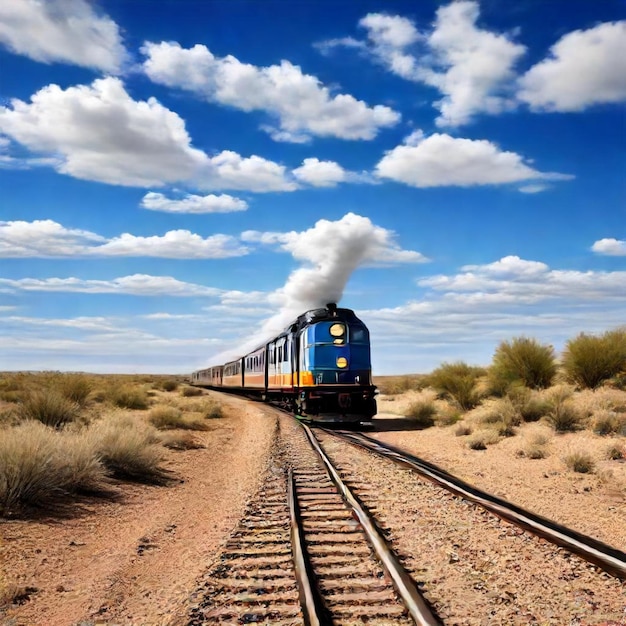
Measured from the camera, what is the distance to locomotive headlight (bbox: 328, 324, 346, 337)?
22812 mm

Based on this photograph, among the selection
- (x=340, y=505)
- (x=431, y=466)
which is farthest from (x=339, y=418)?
(x=340, y=505)

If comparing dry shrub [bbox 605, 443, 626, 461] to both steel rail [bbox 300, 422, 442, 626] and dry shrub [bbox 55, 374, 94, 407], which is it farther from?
dry shrub [bbox 55, 374, 94, 407]

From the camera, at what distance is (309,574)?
591 cm

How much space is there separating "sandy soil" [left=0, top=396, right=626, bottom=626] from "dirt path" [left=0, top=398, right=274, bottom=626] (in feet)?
0.04

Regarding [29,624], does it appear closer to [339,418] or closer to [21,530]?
[21,530]

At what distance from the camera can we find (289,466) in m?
13.1

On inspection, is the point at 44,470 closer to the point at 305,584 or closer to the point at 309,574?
the point at 309,574

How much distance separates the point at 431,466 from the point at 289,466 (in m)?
3.16

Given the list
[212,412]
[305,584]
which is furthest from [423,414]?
[305,584]

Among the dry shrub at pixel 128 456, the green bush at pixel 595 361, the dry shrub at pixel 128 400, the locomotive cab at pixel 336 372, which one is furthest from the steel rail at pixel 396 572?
the dry shrub at pixel 128 400

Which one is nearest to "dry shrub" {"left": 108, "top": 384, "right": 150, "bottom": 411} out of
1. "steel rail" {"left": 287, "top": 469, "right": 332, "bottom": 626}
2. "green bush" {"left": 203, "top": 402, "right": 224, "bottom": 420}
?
"green bush" {"left": 203, "top": 402, "right": 224, "bottom": 420}

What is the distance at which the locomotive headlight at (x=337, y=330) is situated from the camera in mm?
22812

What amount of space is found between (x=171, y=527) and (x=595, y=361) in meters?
21.0

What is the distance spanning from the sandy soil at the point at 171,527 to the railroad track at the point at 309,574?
0.35 m
